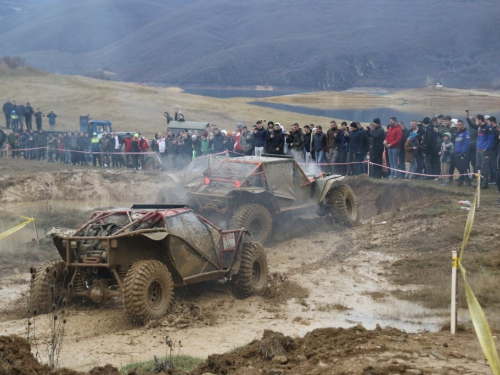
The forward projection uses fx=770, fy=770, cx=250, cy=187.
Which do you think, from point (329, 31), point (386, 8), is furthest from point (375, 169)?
point (386, 8)

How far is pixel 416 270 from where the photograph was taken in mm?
13633

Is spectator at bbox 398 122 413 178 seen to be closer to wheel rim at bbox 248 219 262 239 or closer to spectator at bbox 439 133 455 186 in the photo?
spectator at bbox 439 133 455 186

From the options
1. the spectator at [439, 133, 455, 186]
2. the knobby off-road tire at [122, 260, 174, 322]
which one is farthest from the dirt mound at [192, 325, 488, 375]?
the spectator at [439, 133, 455, 186]

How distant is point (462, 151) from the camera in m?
19.4

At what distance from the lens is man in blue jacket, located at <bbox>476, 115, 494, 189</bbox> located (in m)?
18.2

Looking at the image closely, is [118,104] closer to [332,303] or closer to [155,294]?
[332,303]

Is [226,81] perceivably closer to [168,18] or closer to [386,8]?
[386,8]

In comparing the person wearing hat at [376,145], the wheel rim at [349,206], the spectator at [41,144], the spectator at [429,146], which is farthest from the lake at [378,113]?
the wheel rim at [349,206]

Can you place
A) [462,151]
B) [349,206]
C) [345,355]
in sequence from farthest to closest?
[462,151]
[349,206]
[345,355]

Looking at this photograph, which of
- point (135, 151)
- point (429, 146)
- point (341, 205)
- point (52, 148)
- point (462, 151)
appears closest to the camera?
point (341, 205)

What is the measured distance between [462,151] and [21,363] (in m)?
14.6

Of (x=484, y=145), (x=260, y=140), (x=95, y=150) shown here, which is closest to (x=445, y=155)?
(x=484, y=145)

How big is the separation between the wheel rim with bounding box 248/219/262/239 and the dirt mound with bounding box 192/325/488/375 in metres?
6.98

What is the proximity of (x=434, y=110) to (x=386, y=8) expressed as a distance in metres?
88.8
